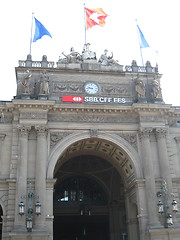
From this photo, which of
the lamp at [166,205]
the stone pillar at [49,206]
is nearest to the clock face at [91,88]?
the stone pillar at [49,206]

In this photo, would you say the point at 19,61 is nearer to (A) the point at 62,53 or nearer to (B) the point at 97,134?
(A) the point at 62,53

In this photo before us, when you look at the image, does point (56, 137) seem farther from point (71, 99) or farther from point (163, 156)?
point (163, 156)

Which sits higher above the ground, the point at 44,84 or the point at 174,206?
the point at 44,84

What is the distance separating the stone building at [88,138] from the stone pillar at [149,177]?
0.27 feet

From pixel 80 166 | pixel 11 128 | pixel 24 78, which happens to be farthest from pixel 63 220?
pixel 24 78

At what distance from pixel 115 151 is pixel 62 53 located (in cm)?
1112

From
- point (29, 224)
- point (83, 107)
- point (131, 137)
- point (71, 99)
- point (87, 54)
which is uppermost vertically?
point (87, 54)

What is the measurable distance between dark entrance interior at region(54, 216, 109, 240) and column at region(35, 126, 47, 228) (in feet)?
41.7

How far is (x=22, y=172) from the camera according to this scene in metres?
27.4

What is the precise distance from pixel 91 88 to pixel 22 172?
10.3 meters

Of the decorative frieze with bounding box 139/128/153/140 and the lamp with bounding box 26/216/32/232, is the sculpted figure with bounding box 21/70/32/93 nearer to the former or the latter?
the decorative frieze with bounding box 139/128/153/140

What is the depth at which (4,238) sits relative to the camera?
25734mm

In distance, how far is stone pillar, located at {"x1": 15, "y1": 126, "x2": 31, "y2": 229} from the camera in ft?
84.5

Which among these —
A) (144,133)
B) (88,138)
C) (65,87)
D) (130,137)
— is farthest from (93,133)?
(65,87)
